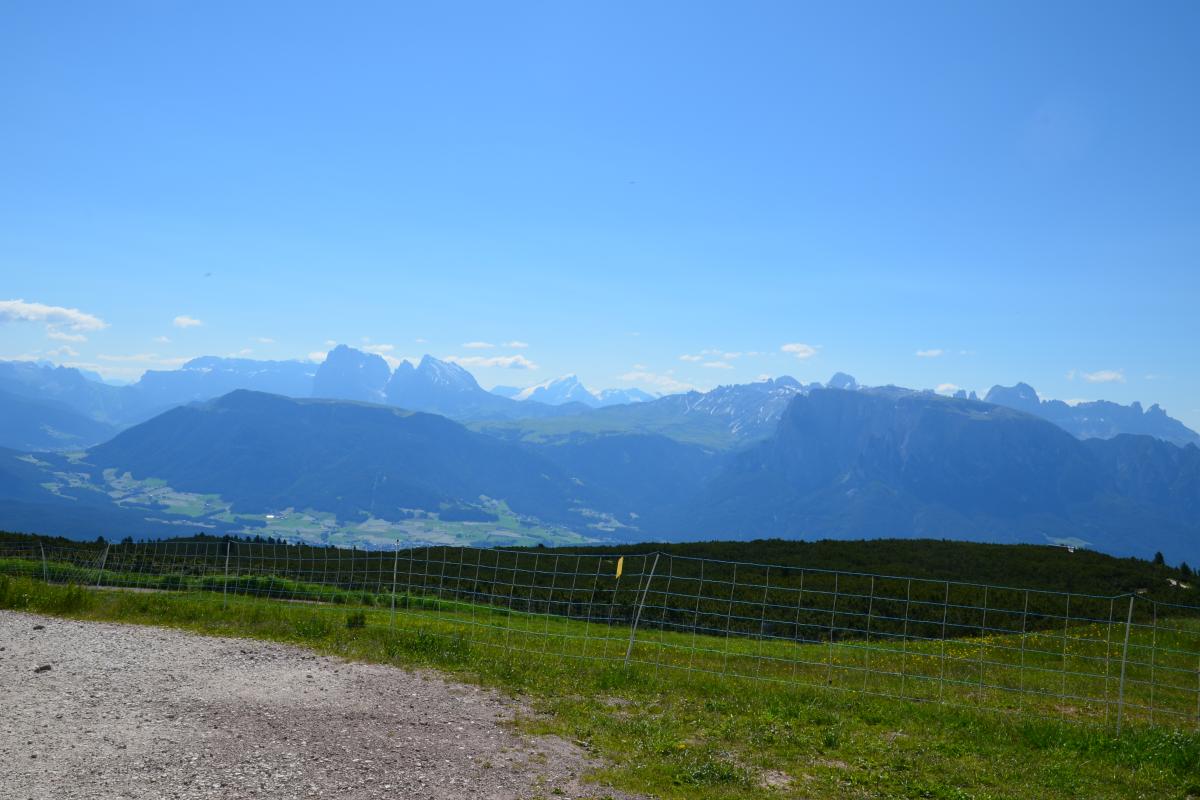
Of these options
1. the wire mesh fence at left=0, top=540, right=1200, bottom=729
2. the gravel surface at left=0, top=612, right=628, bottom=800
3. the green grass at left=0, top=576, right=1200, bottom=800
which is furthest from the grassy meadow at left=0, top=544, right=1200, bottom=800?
the gravel surface at left=0, top=612, right=628, bottom=800

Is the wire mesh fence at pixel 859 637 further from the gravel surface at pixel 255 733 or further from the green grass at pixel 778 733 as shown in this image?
the gravel surface at pixel 255 733

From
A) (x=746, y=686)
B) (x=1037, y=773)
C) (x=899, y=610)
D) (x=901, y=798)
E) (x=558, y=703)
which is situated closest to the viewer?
(x=901, y=798)

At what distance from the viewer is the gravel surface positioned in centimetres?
977

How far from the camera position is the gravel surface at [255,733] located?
9766 millimetres

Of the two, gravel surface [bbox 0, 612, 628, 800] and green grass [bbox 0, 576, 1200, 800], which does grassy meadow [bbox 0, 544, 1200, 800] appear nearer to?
green grass [bbox 0, 576, 1200, 800]

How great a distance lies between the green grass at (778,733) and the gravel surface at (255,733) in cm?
113

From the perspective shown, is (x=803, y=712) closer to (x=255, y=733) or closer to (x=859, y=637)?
(x=255, y=733)

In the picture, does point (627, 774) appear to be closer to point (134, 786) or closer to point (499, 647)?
point (134, 786)

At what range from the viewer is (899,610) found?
44.6m

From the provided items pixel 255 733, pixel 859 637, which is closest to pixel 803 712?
pixel 255 733

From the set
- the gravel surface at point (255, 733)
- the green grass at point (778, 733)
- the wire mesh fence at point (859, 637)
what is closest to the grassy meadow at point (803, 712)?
the green grass at point (778, 733)

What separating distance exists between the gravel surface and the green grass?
3.72 ft

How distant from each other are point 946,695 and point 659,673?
252 inches

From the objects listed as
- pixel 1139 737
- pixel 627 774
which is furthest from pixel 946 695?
pixel 627 774
